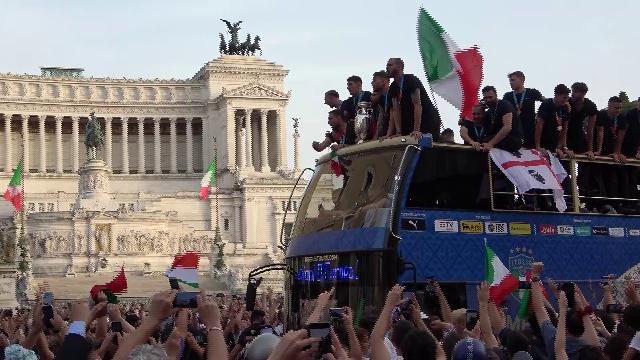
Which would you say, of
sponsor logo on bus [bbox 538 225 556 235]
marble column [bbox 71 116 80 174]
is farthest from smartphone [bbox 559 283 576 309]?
marble column [bbox 71 116 80 174]

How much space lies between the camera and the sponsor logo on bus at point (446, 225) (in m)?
14.4

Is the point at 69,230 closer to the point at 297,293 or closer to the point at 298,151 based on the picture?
the point at 298,151

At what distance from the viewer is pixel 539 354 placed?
26.3 feet

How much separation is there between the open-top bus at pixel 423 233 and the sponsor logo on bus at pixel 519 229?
2 cm

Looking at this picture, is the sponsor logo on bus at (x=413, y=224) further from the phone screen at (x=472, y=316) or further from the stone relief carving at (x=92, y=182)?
the stone relief carving at (x=92, y=182)

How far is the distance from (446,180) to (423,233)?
0.89 m

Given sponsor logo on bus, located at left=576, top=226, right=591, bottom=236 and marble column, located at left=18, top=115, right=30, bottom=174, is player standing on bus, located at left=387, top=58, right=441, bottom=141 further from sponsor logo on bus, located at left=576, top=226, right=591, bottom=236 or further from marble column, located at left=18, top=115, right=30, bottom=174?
marble column, located at left=18, top=115, right=30, bottom=174

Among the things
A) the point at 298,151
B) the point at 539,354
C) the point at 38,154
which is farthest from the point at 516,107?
the point at 38,154

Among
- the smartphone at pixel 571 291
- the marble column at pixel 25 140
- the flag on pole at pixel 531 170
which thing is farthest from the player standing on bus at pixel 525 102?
the marble column at pixel 25 140

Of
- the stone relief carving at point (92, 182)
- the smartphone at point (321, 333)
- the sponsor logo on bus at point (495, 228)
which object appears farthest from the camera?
the stone relief carving at point (92, 182)

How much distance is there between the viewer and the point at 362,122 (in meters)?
16.5

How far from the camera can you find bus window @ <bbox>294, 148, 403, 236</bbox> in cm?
1450

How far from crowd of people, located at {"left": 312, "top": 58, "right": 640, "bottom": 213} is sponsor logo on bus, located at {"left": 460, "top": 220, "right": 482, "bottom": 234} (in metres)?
1.12

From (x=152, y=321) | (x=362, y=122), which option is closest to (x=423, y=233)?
(x=362, y=122)
